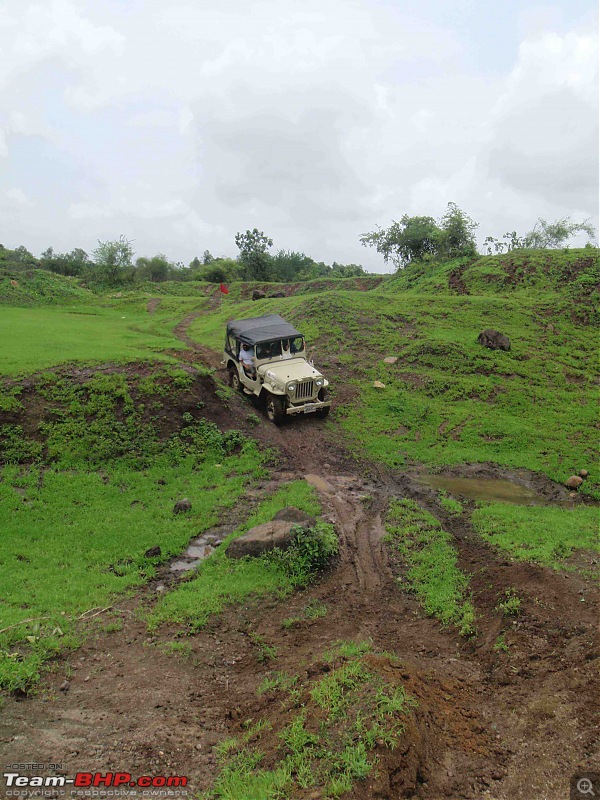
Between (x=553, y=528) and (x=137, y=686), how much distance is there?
27.6 feet

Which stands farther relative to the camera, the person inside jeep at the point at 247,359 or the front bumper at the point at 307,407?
the person inside jeep at the point at 247,359

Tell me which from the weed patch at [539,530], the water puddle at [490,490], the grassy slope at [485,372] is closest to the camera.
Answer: the weed patch at [539,530]

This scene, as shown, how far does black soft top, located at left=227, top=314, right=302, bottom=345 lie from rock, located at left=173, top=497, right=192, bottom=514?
6970mm

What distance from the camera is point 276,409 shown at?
50.2 ft

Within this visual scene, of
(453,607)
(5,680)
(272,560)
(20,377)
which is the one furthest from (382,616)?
(20,377)

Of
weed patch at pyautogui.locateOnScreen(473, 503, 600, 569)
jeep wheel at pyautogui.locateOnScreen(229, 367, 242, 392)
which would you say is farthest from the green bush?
jeep wheel at pyautogui.locateOnScreen(229, 367, 242, 392)

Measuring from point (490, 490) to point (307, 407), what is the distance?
5.95 meters

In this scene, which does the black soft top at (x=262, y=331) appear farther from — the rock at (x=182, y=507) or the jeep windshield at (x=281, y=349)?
the rock at (x=182, y=507)

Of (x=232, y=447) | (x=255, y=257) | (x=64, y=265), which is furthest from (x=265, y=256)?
(x=232, y=447)

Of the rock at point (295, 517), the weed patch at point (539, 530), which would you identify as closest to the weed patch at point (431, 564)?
the weed patch at point (539, 530)

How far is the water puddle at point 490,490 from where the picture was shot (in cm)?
1191

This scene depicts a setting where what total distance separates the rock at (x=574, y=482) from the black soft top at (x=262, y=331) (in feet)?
30.6

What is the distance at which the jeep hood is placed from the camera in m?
15.5

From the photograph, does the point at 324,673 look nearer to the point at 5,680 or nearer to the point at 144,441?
the point at 5,680
